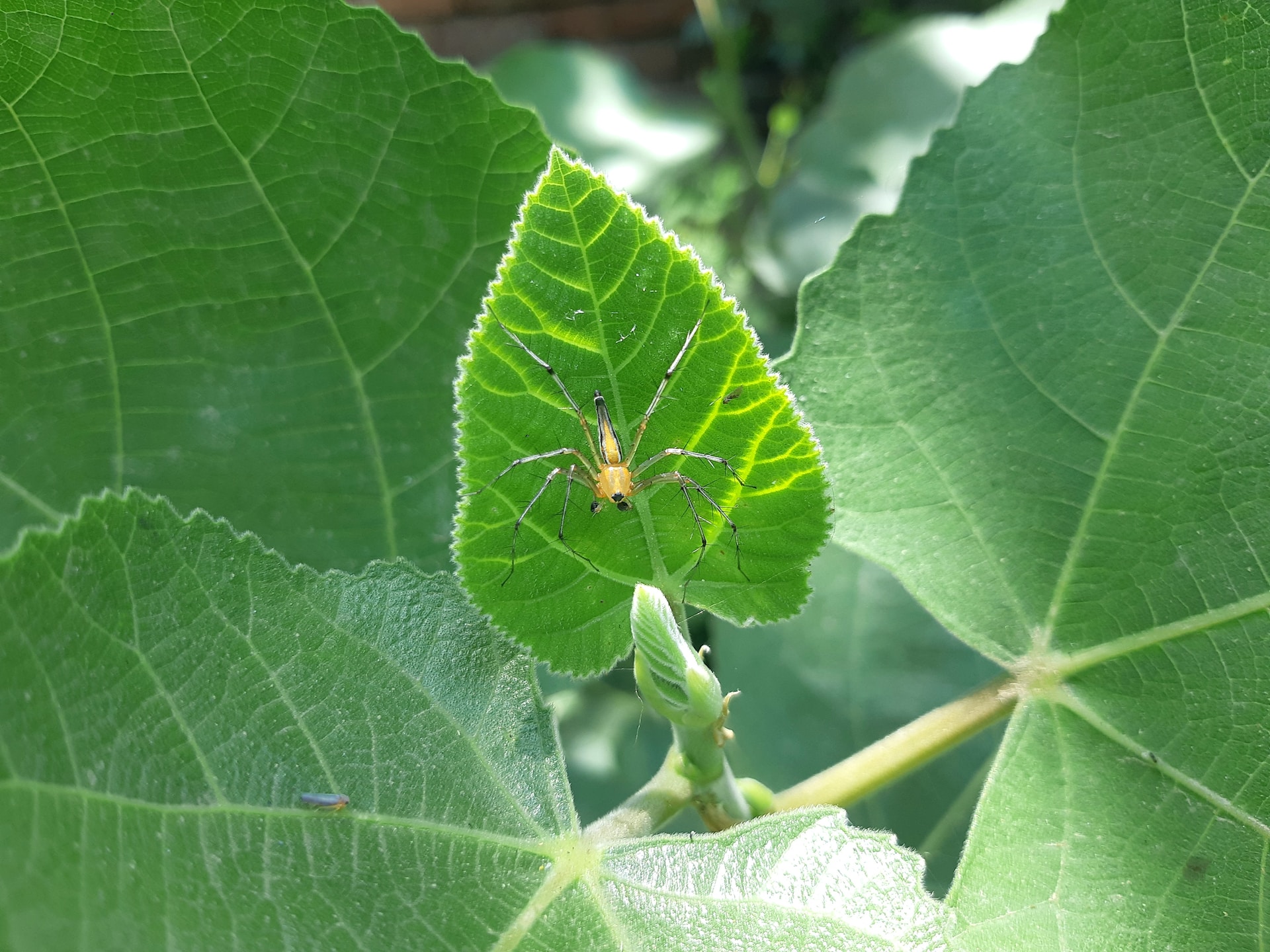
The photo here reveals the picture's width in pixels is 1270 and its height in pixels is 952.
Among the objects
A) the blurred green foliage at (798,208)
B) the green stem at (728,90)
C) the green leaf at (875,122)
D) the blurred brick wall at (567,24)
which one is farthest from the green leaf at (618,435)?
the blurred brick wall at (567,24)

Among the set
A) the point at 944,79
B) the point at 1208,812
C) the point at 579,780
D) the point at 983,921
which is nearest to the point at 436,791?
the point at 983,921

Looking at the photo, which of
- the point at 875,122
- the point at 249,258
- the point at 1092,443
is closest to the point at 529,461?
the point at 249,258

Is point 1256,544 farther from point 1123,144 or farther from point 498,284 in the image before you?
point 498,284

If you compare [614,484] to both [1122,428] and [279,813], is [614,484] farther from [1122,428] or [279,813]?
[1122,428]

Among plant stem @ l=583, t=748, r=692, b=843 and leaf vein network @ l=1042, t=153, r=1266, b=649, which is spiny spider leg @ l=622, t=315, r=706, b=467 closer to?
plant stem @ l=583, t=748, r=692, b=843

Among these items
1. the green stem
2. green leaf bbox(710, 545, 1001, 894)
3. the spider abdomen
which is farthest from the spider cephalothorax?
the green stem

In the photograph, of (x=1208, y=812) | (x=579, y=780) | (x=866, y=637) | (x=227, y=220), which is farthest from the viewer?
(x=579, y=780)
